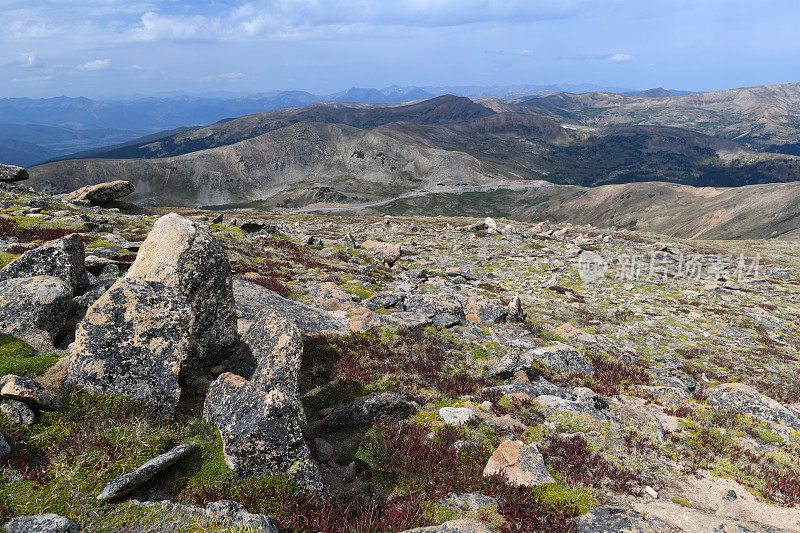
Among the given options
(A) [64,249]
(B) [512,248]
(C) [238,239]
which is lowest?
(B) [512,248]

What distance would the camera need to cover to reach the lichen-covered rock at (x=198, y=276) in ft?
31.8

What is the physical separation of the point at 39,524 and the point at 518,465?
783 cm

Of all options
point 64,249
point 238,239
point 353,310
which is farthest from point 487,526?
point 238,239

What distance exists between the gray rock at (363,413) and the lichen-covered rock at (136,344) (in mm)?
3350

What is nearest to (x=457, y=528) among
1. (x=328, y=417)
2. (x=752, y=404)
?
(x=328, y=417)

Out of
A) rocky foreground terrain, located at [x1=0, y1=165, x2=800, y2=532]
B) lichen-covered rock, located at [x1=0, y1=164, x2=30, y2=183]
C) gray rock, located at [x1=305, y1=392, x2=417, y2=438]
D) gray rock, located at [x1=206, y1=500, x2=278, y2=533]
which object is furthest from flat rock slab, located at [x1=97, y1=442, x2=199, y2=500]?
lichen-covered rock, located at [x1=0, y1=164, x2=30, y2=183]

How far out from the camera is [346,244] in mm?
45312

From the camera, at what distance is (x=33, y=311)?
930 cm

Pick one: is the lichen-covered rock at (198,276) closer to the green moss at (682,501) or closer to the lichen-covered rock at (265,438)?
the lichen-covered rock at (265,438)

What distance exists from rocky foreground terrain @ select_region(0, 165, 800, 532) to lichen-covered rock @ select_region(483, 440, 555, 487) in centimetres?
4

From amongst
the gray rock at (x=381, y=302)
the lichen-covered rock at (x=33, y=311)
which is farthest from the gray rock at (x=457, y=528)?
the gray rock at (x=381, y=302)

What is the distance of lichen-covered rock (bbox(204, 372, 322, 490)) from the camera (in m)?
6.45

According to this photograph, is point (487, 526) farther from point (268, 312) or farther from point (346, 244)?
point (346, 244)

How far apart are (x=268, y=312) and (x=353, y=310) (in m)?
7.79
